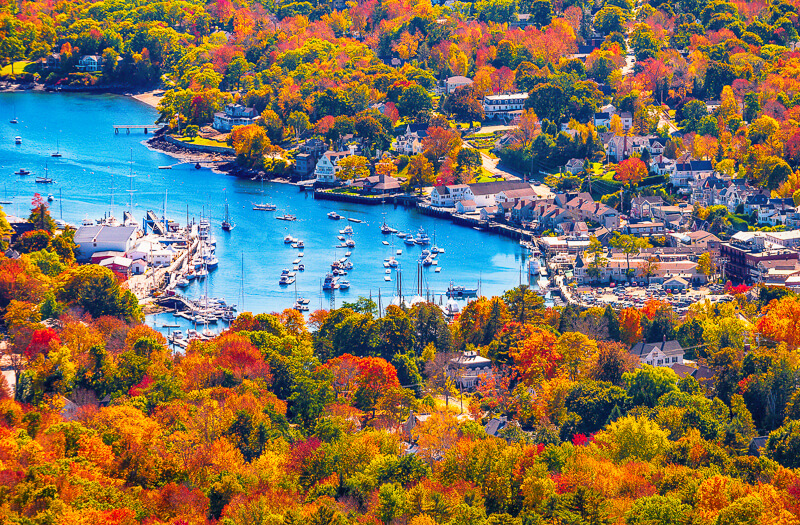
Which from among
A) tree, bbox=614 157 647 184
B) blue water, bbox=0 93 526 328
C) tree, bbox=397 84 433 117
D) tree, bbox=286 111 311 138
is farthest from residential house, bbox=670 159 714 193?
tree, bbox=286 111 311 138

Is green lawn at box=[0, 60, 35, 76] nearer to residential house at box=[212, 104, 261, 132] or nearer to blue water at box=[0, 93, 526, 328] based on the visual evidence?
blue water at box=[0, 93, 526, 328]

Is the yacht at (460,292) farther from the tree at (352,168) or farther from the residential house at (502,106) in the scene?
the residential house at (502,106)

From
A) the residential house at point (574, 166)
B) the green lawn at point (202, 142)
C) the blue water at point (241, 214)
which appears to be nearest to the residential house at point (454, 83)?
the green lawn at point (202, 142)

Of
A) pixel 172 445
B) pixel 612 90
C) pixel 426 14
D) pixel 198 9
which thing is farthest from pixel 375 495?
pixel 198 9

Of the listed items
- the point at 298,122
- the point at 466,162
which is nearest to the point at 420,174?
the point at 466,162

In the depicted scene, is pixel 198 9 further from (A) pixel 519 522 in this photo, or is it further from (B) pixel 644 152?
(A) pixel 519 522

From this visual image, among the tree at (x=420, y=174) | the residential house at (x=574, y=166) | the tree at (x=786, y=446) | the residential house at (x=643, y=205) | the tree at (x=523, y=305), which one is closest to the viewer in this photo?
the tree at (x=786, y=446)
